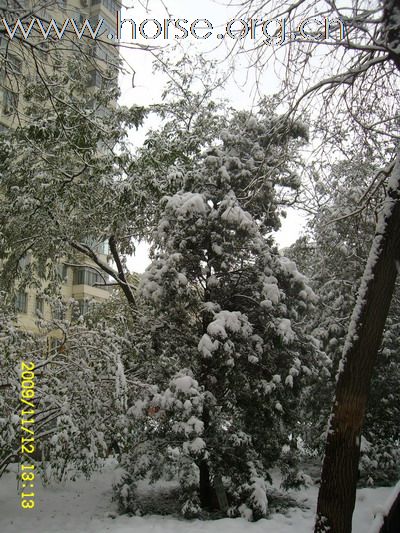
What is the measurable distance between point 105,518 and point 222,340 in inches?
138

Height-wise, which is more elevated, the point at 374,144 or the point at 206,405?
the point at 374,144

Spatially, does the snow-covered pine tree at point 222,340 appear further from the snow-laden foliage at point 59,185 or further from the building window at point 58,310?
the snow-laden foliage at point 59,185

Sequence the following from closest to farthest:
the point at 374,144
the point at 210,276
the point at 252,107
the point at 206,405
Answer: the point at 252,107
the point at 374,144
the point at 206,405
the point at 210,276

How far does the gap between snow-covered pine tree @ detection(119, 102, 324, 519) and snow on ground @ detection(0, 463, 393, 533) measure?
1.62ft

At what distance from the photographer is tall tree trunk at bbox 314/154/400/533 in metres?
4.08

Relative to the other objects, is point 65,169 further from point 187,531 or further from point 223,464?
point 187,531

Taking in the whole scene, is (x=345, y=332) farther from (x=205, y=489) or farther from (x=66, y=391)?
(x=66, y=391)

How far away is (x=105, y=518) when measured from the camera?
25.8 feet

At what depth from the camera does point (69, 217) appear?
11250 millimetres

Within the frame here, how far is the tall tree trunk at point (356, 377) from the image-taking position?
4078 mm

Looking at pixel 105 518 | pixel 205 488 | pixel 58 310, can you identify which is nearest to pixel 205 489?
pixel 205 488

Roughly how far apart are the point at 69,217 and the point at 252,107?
716 centimetres

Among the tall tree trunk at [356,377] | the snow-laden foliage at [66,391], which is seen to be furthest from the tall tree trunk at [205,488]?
the tall tree trunk at [356,377]

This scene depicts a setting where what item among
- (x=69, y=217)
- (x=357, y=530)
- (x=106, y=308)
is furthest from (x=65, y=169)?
(x=357, y=530)
